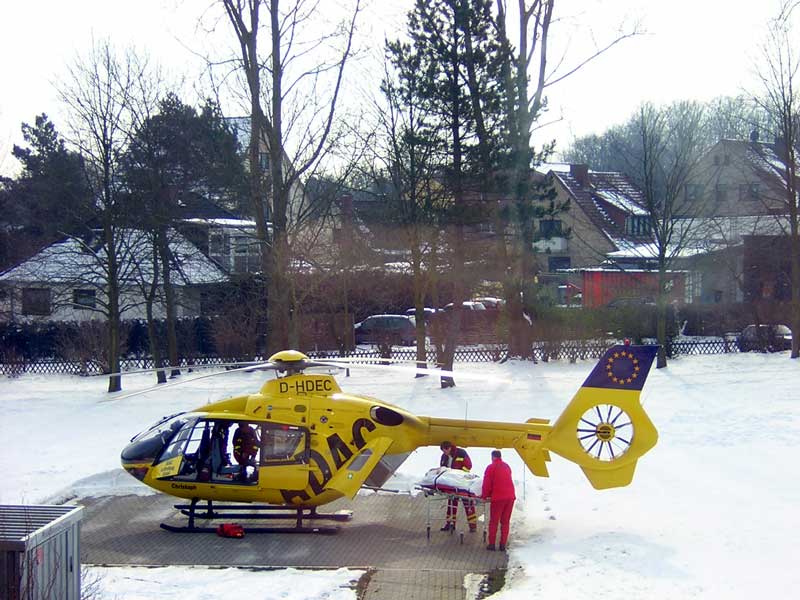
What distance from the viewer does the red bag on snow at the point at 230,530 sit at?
11961mm

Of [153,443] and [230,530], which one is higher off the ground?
[153,443]

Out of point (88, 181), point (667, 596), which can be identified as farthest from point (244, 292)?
point (667, 596)

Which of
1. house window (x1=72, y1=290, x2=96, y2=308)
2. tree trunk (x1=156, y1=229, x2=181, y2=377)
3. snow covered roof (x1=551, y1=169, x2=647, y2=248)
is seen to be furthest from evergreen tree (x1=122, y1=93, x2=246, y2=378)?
snow covered roof (x1=551, y1=169, x2=647, y2=248)

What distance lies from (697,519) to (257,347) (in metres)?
20.2

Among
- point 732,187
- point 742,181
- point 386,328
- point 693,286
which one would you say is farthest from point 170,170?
point 742,181

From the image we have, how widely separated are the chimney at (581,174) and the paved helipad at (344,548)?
43.7 meters

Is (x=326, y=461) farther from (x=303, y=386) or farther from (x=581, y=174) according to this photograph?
(x=581, y=174)

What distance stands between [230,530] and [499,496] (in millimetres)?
3917

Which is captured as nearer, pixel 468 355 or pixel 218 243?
pixel 218 243

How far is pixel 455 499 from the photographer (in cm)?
1202

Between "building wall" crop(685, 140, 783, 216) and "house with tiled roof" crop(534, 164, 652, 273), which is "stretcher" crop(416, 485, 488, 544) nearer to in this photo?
"building wall" crop(685, 140, 783, 216)

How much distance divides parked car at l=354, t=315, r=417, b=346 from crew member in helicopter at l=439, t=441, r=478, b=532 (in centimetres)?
2007

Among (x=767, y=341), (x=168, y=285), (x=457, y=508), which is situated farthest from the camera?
(x=767, y=341)

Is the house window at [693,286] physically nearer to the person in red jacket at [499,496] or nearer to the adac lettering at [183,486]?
the person in red jacket at [499,496]
